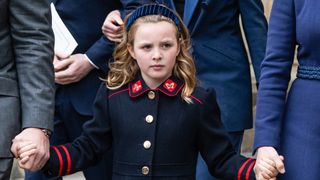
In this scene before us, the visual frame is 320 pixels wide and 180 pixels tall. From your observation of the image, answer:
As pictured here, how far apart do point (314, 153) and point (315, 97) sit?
209 millimetres

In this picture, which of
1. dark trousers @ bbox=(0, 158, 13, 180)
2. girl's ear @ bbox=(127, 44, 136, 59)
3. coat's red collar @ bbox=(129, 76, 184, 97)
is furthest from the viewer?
girl's ear @ bbox=(127, 44, 136, 59)

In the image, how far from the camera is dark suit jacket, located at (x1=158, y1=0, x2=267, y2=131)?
4.42 m

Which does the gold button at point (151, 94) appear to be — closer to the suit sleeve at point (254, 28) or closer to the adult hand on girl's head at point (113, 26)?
the adult hand on girl's head at point (113, 26)

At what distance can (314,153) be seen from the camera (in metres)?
3.37

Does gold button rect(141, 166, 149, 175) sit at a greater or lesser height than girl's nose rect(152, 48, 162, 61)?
lesser

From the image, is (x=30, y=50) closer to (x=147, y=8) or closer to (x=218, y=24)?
(x=147, y=8)

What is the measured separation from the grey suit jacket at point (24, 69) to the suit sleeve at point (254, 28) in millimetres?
1238

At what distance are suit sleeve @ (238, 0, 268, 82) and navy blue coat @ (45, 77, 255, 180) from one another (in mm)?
597

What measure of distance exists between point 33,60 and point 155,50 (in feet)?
1.90

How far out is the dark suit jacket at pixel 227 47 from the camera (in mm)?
4418

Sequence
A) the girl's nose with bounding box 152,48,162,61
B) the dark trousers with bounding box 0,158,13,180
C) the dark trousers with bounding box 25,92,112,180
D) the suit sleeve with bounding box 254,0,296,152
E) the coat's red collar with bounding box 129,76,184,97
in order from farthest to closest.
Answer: the dark trousers with bounding box 25,92,112,180 → the coat's red collar with bounding box 129,76,184,97 → the girl's nose with bounding box 152,48,162,61 → the suit sleeve with bounding box 254,0,296,152 → the dark trousers with bounding box 0,158,13,180

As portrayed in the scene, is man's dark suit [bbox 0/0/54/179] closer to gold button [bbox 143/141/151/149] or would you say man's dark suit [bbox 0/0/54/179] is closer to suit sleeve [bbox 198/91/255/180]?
gold button [bbox 143/141/151/149]

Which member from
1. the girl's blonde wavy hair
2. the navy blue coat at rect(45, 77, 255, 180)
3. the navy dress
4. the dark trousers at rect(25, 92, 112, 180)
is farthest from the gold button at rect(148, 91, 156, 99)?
the dark trousers at rect(25, 92, 112, 180)

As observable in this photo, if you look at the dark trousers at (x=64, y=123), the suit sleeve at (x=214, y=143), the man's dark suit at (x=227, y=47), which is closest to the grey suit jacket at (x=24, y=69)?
the suit sleeve at (x=214, y=143)
